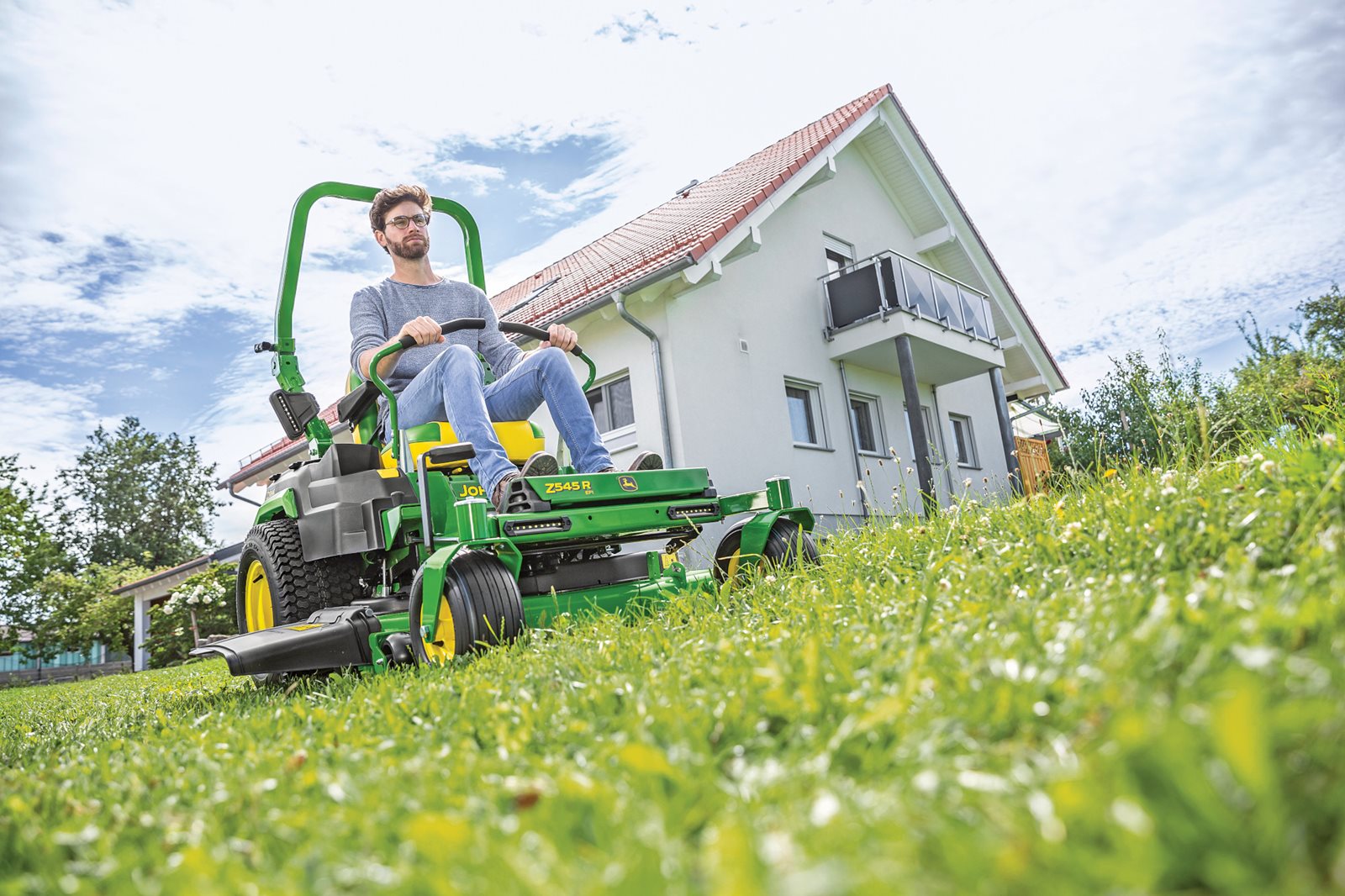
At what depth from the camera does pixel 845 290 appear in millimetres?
13930

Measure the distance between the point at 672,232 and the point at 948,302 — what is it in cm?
530

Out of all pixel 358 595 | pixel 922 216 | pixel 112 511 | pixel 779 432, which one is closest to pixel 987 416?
pixel 922 216

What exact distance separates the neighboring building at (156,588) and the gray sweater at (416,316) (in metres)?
15.6

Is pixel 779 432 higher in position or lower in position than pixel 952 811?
higher

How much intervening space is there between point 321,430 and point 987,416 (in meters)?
16.5

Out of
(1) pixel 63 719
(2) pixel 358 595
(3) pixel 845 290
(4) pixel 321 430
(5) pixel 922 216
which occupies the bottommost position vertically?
(1) pixel 63 719

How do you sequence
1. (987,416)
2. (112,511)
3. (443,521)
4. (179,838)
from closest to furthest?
1. (179,838)
2. (443,521)
3. (987,416)
4. (112,511)

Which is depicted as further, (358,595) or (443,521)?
(358,595)

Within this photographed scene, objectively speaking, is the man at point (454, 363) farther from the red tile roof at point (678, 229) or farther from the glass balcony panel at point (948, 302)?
the glass balcony panel at point (948, 302)

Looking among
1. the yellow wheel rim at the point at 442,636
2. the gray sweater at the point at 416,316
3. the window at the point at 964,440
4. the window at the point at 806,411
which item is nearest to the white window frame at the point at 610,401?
the window at the point at 806,411

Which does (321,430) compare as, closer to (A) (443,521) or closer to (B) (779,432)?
(A) (443,521)

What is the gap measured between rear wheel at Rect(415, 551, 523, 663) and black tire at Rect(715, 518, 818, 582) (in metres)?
1.04

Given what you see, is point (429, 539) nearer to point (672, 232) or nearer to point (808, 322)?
point (672, 232)

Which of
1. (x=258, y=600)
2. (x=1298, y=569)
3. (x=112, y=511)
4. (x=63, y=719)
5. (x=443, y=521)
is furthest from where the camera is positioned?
(x=112, y=511)
